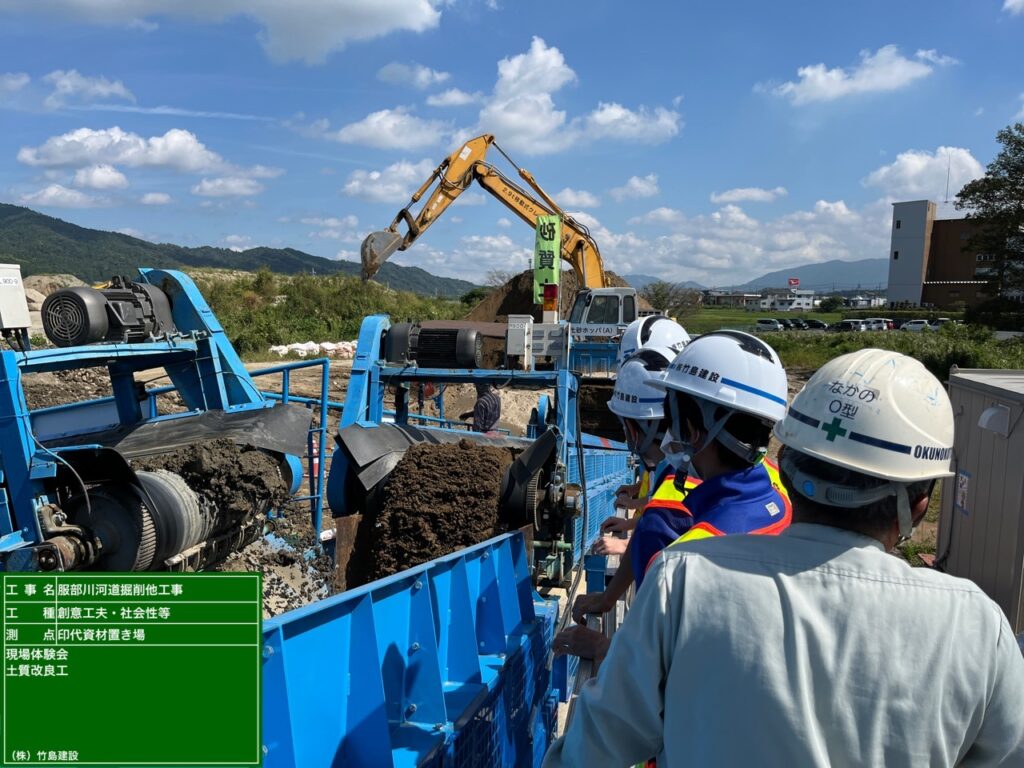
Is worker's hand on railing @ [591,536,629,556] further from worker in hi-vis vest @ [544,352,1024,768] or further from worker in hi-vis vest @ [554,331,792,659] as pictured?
worker in hi-vis vest @ [544,352,1024,768]

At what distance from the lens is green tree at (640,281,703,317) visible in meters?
43.5

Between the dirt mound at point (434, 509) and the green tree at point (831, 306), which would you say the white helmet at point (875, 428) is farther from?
the green tree at point (831, 306)

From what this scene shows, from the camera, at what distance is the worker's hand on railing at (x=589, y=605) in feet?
8.27

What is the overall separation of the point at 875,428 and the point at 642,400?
1742mm

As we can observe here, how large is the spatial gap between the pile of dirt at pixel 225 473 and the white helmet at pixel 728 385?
2818 mm

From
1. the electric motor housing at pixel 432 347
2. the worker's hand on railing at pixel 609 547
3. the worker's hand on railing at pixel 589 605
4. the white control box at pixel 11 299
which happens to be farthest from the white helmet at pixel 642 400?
the white control box at pixel 11 299

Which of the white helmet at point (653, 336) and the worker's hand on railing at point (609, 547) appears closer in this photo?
the worker's hand on railing at point (609, 547)

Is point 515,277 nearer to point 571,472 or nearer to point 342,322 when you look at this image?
point 342,322

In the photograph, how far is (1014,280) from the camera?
3153cm

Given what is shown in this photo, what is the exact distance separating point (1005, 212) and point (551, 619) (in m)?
34.5

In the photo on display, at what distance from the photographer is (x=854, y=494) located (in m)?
1.37

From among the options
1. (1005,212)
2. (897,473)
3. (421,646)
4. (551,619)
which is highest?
(1005,212)

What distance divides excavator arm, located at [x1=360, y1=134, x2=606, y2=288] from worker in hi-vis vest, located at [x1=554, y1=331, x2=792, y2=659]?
1578 centimetres

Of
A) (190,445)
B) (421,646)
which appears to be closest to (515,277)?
(190,445)
